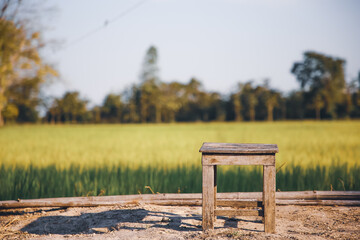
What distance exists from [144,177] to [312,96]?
6054cm

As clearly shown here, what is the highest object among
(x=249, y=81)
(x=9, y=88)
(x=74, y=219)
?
(x=249, y=81)

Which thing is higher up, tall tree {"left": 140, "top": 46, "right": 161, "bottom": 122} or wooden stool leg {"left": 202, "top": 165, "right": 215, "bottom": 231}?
tall tree {"left": 140, "top": 46, "right": 161, "bottom": 122}

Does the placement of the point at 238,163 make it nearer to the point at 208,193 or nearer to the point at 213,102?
the point at 208,193

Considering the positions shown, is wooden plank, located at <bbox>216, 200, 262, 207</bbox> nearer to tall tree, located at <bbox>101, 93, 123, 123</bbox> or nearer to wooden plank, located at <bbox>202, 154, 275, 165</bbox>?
wooden plank, located at <bbox>202, 154, 275, 165</bbox>

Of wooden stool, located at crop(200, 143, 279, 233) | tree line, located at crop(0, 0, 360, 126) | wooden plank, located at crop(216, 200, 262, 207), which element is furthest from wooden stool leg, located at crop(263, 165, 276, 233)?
tree line, located at crop(0, 0, 360, 126)

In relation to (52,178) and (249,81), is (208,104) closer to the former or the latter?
(249,81)

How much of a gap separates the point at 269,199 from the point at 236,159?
0.49m

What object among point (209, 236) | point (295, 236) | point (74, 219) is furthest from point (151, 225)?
point (295, 236)

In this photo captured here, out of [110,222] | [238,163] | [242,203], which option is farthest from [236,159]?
[110,222]

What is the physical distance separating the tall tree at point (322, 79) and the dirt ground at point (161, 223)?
5977 cm

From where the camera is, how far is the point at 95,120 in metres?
78.4

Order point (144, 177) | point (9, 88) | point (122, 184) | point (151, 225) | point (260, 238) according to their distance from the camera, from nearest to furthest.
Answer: point (260, 238) → point (151, 225) → point (122, 184) → point (144, 177) → point (9, 88)

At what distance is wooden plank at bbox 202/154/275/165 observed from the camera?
273 cm

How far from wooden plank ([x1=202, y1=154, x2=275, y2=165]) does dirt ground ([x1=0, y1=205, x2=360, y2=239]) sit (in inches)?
25.7
